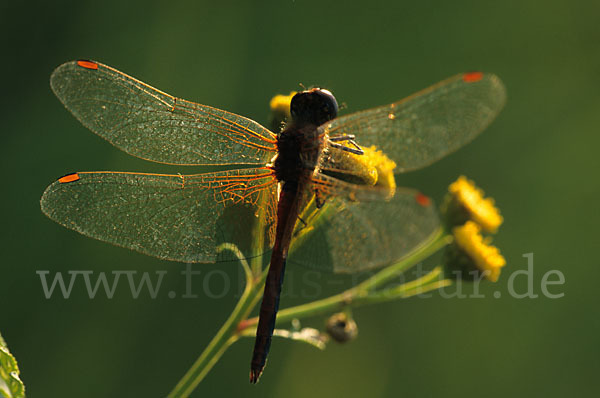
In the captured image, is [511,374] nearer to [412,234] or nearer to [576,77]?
[576,77]

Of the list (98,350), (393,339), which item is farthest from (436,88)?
(98,350)

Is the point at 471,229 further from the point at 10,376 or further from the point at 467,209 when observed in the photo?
the point at 10,376

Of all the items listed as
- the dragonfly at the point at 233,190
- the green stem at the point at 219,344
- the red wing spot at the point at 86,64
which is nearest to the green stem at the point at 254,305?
the green stem at the point at 219,344

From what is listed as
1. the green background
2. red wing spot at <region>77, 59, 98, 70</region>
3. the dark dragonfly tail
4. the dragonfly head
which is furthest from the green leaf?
the green background

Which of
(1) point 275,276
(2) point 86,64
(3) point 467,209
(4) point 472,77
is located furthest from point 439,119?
(2) point 86,64

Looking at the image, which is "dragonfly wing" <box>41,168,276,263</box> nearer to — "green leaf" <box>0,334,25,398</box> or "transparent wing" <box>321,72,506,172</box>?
"green leaf" <box>0,334,25,398</box>

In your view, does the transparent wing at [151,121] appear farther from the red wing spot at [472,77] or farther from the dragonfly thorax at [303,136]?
the red wing spot at [472,77]
